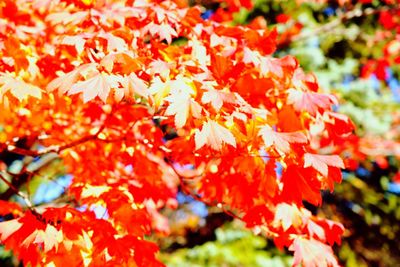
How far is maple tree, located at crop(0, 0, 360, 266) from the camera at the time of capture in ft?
5.85

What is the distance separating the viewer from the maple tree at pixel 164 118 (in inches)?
70.2

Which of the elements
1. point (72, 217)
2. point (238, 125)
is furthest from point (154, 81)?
point (72, 217)

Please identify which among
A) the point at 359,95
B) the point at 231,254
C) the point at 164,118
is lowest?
the point at 231,254

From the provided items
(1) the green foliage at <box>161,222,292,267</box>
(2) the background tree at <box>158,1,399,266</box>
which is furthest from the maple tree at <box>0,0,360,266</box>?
(1) the green foliage at <box>161,222,292,267</box>

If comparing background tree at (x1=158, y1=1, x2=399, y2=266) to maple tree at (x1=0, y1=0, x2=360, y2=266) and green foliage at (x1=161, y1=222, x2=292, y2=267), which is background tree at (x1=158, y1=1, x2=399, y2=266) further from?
maple tree at (x1=0, y1=0, x2=360, y2=266)

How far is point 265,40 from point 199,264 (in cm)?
481

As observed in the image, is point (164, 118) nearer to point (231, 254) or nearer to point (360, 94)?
point (231, 254)

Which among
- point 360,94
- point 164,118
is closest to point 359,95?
point 360,94

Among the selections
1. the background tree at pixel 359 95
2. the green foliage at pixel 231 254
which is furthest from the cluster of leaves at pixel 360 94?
the green foliage at pixel 231 254

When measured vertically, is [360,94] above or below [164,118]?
below

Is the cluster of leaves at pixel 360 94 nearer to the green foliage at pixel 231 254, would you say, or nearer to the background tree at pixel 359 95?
the background tree at pixel 359 95

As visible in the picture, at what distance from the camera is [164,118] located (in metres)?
2.09

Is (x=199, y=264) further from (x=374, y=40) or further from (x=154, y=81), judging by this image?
(x=154, y=81)

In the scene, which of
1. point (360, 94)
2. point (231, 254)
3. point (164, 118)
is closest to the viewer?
point (164, 118)
